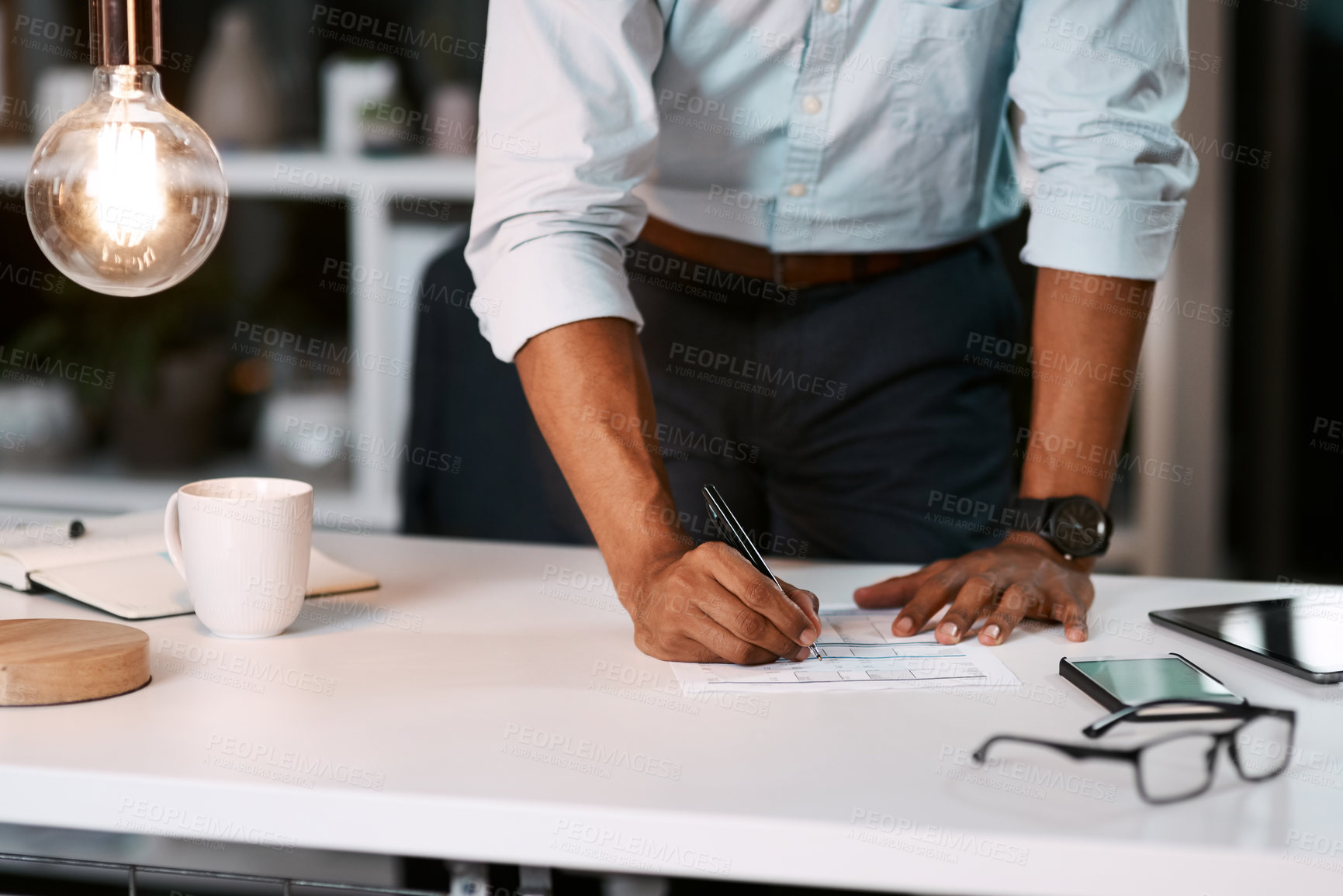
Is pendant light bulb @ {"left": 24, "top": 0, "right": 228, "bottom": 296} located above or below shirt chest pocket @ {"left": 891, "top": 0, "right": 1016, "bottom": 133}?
below

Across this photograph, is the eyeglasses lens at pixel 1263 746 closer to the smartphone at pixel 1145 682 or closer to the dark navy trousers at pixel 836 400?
the smartphone at pixel 1145 682

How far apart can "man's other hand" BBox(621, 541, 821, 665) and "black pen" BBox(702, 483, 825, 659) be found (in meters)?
0.01

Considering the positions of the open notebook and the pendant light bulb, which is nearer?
the pendant light bulb

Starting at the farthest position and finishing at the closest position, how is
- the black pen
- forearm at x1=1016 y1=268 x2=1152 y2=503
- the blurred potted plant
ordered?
the blurred potted plant → forearm at x1=1016 y1=268 x2=1152 y2=503 → the black pen

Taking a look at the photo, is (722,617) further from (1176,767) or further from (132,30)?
(132,30)

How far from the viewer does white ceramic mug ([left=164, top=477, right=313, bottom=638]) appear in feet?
2.30

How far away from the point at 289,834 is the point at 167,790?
0.06 metres

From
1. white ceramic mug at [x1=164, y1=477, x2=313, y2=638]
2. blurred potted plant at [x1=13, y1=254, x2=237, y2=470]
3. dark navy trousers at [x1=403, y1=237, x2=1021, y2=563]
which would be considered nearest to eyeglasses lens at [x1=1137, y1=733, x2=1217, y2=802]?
white ceramic mug at [x1=164, y1=477, x2=313, y2=638]

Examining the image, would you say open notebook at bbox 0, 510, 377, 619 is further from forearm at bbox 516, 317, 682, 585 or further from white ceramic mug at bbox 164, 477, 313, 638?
forearm at bbox 516, 317, 682, 585

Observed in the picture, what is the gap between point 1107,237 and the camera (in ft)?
3.27

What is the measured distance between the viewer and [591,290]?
880 mm

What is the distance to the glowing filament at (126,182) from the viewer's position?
689 mm

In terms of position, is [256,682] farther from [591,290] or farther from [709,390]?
[709,390]

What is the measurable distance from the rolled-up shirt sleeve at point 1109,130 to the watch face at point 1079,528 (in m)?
0.22
